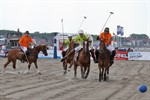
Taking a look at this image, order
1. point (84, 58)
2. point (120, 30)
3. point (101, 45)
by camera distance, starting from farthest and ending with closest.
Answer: point (120, 30) < point (84, 58) < point (101, 45)

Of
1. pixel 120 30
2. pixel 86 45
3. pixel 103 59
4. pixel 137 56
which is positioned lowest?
pixel 137 56

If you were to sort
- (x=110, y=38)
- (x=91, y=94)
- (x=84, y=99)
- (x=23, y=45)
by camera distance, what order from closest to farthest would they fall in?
(x=84, y=99)
(x=91, y=94)
(x=110, y=38)
(x=23, y=45)

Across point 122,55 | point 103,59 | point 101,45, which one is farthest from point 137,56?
point 101,45

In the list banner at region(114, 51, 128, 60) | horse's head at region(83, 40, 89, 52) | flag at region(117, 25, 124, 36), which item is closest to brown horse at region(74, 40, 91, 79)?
horse's head at region(83, 40, 89, 52)

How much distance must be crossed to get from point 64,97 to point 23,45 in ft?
42.9

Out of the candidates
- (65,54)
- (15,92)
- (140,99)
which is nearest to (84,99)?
(140,99)

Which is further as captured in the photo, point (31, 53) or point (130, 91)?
point (31, 53)

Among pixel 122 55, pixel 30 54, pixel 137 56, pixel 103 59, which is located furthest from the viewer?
pixel 122 55

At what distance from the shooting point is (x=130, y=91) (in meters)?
15.1

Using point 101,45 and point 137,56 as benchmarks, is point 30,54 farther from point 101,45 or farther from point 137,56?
point 137,56

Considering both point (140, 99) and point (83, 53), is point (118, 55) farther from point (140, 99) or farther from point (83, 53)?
point (140, 99)

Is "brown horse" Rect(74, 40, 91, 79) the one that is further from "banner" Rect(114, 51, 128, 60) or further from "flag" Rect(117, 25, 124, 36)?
"flag" Rect(117, 25, 124, 36)

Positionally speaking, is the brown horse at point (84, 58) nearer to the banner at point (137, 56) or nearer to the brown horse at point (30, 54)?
the brown horse at point (30, 54)

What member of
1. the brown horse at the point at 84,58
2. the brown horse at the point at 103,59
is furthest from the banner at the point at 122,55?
the brown horse at the point at 103,59
